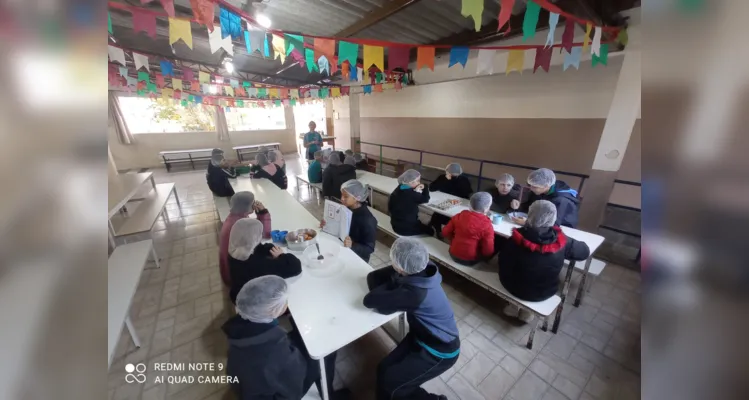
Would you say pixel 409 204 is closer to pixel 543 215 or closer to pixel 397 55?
pixel 543 215

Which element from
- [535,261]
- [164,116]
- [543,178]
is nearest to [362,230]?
[535,261]

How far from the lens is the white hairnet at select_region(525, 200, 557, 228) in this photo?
1.83m

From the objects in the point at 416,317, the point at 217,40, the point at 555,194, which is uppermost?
the point at 217,40

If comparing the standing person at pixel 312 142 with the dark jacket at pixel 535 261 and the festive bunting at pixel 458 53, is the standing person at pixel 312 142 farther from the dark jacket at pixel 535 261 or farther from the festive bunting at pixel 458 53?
the dark jacket at pixel 535 261

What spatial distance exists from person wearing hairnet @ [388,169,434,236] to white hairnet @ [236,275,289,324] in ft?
6.27

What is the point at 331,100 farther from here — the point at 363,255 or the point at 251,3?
the point at 363,255

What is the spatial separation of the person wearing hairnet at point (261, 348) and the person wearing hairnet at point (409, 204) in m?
1.90

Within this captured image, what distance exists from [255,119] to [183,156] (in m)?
2.95

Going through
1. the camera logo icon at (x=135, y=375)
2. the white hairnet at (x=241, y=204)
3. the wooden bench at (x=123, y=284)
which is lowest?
the camera logo icon at (x=135, y=375)

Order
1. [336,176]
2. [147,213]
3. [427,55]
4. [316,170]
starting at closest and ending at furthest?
[427,55] → [147,213] → [336,176] → [316,170]

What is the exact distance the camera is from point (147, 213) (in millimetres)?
3650

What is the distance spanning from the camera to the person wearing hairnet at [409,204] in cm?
303

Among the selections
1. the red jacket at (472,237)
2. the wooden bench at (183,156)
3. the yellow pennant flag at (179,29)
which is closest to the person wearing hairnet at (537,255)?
the red jacket at (472,237)

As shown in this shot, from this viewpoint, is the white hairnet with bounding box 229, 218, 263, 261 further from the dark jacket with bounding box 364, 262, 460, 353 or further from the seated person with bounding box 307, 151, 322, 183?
the seated person with bounding box 307, 151, 322, 183
